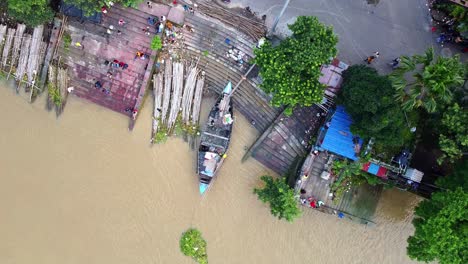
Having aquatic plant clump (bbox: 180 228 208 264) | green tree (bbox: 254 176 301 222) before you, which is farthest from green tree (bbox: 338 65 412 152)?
aquatic plant clump (bbox: 180 228 208 264)

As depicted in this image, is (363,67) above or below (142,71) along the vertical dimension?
above

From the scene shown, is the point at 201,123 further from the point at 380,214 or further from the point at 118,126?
the point at 380,214

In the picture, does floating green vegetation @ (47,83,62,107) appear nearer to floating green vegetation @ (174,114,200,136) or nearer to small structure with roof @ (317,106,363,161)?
floating green vegetation @ (174,114,200,136)

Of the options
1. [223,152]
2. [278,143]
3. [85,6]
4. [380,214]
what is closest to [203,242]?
[223,152]

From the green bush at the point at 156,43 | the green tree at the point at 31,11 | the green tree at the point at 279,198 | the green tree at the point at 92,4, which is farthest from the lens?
the green bush at the point at 156,43

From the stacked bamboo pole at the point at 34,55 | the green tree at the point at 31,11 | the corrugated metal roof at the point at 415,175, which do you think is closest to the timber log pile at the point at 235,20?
the green tree at the point at 31,11

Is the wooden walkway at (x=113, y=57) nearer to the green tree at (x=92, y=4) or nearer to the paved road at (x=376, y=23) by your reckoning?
the green tree at (x=92, y=4)
